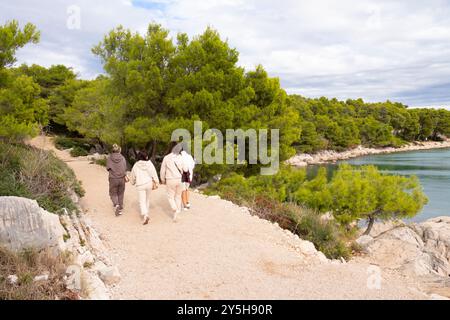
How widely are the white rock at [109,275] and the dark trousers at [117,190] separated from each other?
10.9ft

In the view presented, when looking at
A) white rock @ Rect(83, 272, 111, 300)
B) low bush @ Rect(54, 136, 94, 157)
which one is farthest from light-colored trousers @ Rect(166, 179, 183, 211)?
low bush @ Rect(54, 136, 94, 157)

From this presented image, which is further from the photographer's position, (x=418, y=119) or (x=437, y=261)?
(x=418, y=119)

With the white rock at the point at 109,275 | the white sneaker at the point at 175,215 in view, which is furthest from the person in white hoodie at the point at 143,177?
the white rock at the point at 109,275

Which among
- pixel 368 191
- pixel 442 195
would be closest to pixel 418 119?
pixel 442 195

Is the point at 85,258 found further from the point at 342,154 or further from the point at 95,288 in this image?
the point at 342,154

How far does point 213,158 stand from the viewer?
14.8 metres

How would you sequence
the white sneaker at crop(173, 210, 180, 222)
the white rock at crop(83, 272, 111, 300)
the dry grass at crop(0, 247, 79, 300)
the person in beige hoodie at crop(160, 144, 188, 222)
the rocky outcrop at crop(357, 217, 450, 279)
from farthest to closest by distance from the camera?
the rocky outcrop at crop(357, 217, 450, 279) < the white sneaker at crop(173, 210, 180, 222) < the person in beige hoodie at crop(160, 144, 188, 222) < the white rock at crop(83, 272, 111, 300) < the dry grass at crop(0, 247, 79, 300)

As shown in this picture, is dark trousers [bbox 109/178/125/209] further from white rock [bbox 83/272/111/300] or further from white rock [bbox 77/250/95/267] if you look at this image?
white rock [bbox 83/272/111/300]

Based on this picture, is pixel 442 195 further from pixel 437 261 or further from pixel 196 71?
pixel 196 71

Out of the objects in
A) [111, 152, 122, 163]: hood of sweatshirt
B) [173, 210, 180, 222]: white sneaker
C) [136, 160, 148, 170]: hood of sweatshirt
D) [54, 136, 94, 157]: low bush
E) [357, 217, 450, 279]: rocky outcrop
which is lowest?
[357, 217, 450, 279]: rocky outcrop

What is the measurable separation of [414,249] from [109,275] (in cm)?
1216

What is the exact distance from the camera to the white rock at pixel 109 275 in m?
5.38

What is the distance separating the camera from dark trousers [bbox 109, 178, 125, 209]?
8590 mm
